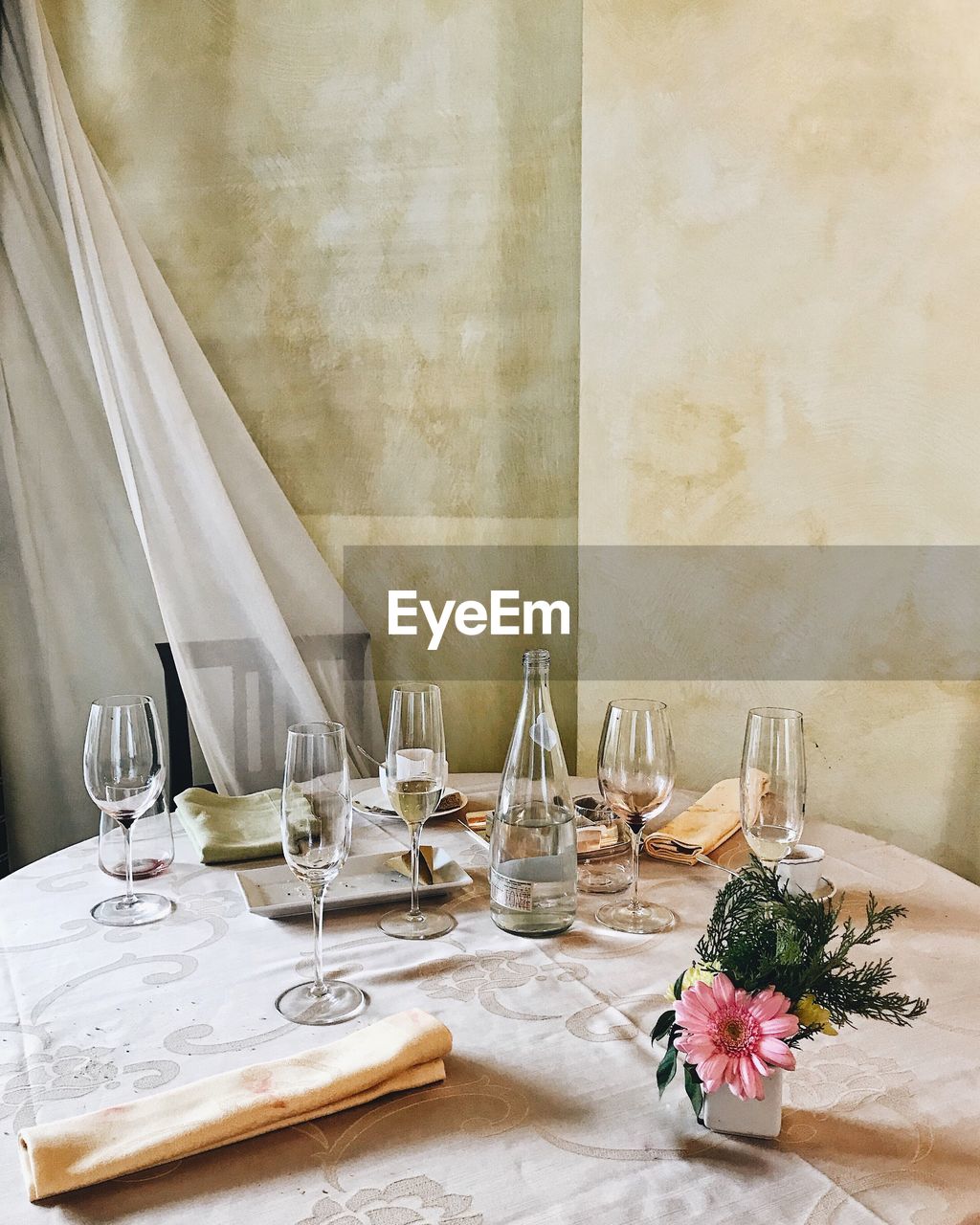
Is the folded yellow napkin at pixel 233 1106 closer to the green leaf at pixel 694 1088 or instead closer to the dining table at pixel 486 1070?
the dining table at pixel 486 1070

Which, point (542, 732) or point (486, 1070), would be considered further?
point (542, 732)

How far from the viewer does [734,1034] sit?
0.72 m

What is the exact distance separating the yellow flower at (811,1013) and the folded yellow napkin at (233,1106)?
0.95 feet

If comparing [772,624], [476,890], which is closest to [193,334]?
[772,624]

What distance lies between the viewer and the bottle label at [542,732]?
117 cm

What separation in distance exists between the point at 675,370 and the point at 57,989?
1689 mm

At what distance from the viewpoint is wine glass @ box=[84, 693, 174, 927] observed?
115cm

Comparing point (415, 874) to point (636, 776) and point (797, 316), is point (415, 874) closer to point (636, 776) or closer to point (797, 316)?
point (636, 776)

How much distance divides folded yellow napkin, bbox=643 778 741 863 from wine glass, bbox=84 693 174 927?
63 cm

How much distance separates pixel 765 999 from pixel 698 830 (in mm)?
672

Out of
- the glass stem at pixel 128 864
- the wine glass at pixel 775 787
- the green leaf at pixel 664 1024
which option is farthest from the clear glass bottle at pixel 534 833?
→ the glass stem at pixel 128 864

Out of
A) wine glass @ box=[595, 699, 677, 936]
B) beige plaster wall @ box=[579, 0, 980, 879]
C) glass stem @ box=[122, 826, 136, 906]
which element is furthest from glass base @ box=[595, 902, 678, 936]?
beige plaster wall @ box=[579, 0, 980, 879]

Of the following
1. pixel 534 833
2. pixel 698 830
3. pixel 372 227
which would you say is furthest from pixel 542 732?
pixel 372 227

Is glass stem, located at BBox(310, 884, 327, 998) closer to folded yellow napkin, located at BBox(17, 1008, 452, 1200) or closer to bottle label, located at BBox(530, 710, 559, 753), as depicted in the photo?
folded yellow napkin, located at BBox(17, 1008, 452, 1200)
